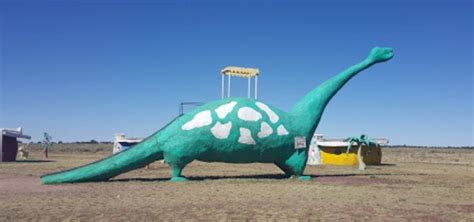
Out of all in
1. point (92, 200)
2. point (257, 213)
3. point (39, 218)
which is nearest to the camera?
point (39, 218)

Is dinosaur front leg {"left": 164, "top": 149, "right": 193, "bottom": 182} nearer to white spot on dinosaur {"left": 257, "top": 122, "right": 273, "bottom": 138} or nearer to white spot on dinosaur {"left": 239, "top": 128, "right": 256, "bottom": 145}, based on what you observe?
white spot on dinosaur {"left": 239, "top": 128, "right": 256, "bottom": 145}

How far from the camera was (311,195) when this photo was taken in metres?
12.5

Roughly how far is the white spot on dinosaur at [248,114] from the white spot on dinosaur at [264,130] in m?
0.30

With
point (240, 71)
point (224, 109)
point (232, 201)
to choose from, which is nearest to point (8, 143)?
point (240, 71)

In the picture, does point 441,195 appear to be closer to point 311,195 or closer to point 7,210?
point 311,195

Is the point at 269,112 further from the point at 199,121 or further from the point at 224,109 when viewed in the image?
the point at 199,121

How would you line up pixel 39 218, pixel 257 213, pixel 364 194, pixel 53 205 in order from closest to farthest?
pixel 39 218, pixel 257 213, pixel 53 205, pixel 364 194

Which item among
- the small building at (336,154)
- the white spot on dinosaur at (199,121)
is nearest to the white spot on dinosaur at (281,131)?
the white spot on dinosaur at (199,121)

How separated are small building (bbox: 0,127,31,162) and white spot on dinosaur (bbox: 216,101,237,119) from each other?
21625mm

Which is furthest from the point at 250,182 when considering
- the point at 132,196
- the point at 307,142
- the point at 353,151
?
the point at 353,151

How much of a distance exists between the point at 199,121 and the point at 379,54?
747cm

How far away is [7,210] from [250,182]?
8.07m

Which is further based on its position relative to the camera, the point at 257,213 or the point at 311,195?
the point at 311,195

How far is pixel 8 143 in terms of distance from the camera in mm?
33094
